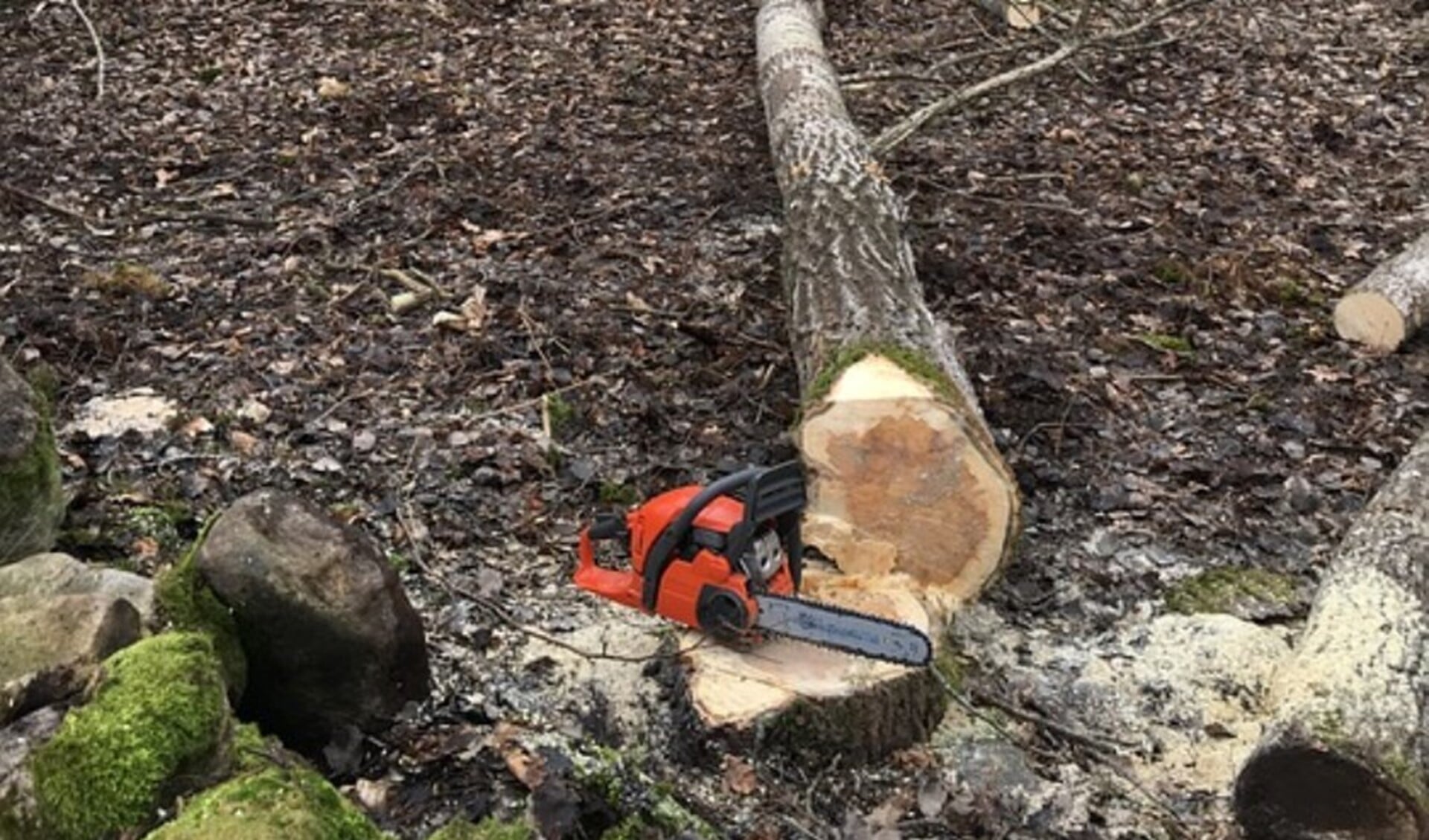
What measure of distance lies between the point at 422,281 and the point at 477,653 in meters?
2.57

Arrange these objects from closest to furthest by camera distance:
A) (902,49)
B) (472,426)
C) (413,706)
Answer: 1. (413,706)
2. (472,426)
3. (902,49)

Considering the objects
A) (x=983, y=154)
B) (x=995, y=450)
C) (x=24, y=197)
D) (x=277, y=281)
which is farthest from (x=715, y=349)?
(x=24, y=197)

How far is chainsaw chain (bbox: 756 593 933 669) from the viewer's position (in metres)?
3.16

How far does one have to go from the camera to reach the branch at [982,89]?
6.77 m

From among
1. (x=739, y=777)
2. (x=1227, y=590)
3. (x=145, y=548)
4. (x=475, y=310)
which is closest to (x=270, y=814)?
(x=739, y=777)

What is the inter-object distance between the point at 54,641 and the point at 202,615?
0.41 metres

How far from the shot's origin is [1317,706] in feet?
10.4

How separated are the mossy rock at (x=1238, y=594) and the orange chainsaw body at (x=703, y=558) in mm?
1314

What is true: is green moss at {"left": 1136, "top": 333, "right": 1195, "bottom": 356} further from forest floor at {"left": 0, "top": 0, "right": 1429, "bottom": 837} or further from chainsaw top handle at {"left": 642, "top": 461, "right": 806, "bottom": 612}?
chainsaw top handle at {"left": 642, "top": 461, "right": 806, "bottom": 612}

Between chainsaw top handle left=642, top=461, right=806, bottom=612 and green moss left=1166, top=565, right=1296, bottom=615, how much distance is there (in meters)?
1.36

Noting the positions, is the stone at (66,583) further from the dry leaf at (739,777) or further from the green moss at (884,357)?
the green moss at (884,357)

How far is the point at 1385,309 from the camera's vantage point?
5504mm

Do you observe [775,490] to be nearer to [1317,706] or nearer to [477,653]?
[477,653]

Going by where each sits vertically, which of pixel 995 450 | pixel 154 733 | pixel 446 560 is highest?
pixel 154 733
